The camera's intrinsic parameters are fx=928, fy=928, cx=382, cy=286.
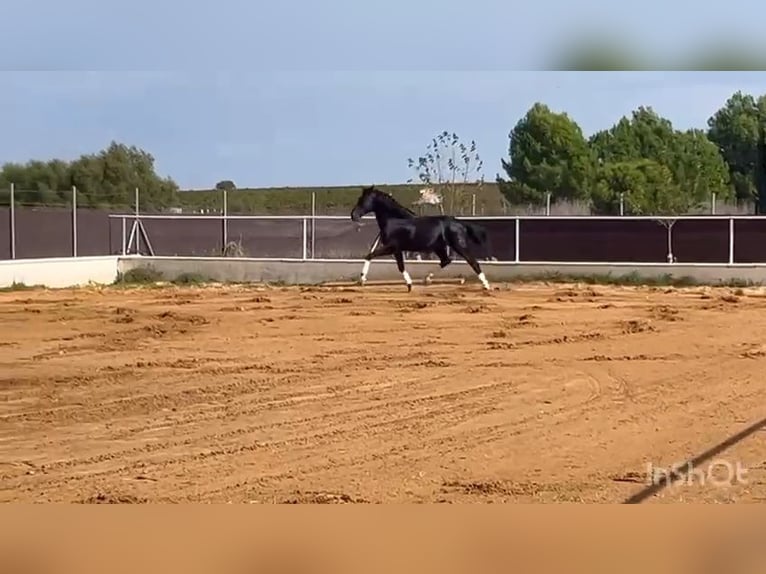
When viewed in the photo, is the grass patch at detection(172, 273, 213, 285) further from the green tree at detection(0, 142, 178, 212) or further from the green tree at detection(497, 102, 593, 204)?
the green tree at detection(497, 102, 593, 204)

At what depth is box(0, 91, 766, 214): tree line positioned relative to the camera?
4656 millimetres

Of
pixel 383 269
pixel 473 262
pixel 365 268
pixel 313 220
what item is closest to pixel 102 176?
pixel 313 220

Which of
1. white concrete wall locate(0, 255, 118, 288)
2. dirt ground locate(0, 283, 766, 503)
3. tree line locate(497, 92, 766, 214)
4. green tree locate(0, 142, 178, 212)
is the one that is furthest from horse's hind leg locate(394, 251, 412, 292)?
green tree locate(0, 142, 178, 212)

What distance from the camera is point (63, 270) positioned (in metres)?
8.09

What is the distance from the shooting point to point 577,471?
14.9 feet

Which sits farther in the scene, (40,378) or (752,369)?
(752,369)

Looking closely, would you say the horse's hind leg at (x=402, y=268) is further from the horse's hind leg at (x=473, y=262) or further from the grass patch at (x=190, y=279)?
the grass patch at (x=190, y=279)

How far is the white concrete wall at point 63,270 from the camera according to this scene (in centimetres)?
780

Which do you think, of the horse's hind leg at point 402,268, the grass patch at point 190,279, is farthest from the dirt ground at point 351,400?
the horse's hind leg at point 402,268

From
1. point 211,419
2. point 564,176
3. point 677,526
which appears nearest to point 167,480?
point 211,419

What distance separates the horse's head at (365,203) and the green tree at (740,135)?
179 cm

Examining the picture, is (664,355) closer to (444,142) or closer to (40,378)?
(444,142)

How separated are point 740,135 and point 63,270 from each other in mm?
5648

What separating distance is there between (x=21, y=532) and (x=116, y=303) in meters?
4.62
